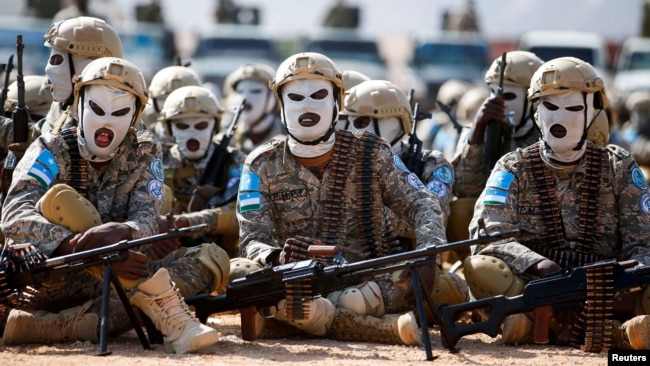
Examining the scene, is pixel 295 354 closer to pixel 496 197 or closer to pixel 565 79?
pixel 496 197

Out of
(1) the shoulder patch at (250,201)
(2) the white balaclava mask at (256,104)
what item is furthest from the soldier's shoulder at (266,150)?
(2) the white balaclava mask at (256,104)

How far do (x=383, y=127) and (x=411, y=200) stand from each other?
6.58 feet

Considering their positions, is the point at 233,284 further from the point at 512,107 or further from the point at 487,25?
the point at 487,25

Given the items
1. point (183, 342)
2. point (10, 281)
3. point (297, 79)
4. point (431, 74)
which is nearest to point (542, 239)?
point (297, 79)

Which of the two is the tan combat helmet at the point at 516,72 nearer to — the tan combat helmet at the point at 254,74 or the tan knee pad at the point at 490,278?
the tan knee pad at the point at 490,278

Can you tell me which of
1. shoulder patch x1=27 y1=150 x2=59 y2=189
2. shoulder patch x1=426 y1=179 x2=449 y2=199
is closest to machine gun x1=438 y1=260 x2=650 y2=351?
shoulder patch x1=426 y1=179 x2=449 y2=199

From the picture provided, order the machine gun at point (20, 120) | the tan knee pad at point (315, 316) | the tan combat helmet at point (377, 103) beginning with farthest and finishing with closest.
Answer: the tan combat helmet at point (377, 103)
the machine gun at point (20, 120)
the tan knee pad at point (315, 316)

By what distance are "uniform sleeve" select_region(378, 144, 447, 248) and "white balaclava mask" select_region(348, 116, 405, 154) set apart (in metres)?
1.63

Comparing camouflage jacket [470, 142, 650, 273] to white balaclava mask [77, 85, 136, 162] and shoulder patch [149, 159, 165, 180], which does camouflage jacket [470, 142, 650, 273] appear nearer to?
shoulder patch [149, 159, 165, 180]

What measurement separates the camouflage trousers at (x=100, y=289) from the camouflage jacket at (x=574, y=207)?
6.25 ft

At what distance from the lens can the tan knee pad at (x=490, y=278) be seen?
10266 mm

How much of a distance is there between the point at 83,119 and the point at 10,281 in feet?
4.24

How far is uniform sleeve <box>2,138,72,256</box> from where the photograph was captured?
9695 millimetres

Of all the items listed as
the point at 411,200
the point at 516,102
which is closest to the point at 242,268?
the point at 411,200
